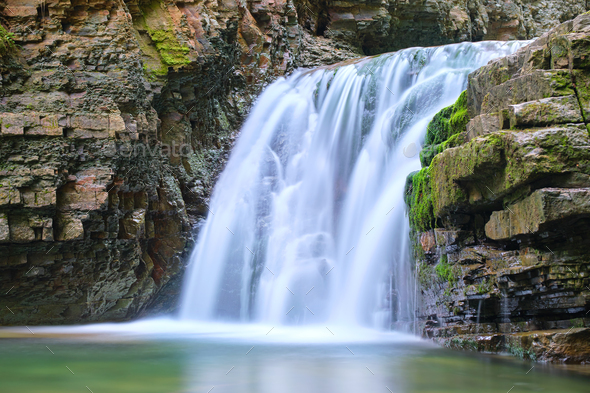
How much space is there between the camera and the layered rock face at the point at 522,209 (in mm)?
4363

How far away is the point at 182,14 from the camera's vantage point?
9242 millimetres

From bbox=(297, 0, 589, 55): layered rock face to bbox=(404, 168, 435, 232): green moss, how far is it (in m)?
9.43

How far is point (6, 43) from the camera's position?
24.3 ft

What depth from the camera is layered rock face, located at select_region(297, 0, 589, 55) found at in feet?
49.4

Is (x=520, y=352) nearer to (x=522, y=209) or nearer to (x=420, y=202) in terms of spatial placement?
(x=522, y=209)

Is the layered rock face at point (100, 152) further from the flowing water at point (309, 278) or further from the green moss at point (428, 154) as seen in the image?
the green moss at point (428, 154)

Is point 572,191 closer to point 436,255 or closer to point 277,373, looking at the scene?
point 436,255

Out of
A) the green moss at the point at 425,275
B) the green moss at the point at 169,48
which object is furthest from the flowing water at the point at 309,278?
the green moss at the point at 169,48

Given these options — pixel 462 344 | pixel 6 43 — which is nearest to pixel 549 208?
pixel 462 344

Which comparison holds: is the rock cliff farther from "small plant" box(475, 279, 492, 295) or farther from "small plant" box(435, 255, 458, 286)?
"small plant" box(475, 279, 492, 295)

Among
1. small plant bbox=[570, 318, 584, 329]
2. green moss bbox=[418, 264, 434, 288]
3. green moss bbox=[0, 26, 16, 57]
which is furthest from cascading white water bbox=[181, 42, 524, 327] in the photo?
green moss bbox=[0, 26, 16, 57]

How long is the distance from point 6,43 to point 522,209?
756cm

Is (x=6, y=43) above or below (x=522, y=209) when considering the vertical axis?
above

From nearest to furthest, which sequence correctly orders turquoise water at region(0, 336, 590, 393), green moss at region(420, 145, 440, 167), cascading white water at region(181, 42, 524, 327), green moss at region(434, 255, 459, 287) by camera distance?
turquoise water at region(0, 336, 590, 393), green moss at region(434, 255, 459, 287), green moss at region(420, 145, 440, 167), cascading white water at region(181, 42, 524, 327)
